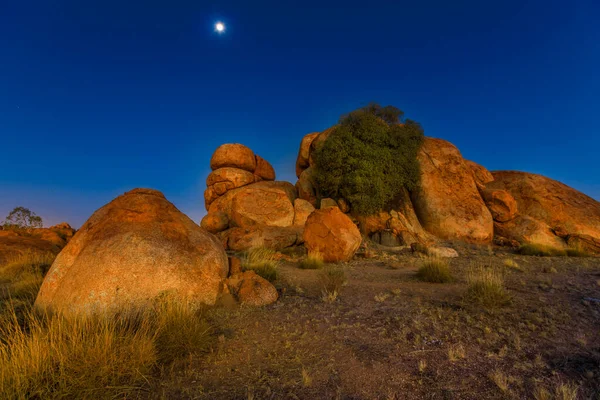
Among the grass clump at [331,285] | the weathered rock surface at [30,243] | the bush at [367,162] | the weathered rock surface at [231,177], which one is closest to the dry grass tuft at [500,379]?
the grass clump at [331,285]

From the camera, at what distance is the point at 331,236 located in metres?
13.5

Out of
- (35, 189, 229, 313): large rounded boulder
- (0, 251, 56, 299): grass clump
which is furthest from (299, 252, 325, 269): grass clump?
(0, 251, 56, 299): grass clump

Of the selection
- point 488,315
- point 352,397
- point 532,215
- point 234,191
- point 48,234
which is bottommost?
point 352,397

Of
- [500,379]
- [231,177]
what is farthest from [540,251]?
[231,177]

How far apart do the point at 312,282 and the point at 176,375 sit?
5514mm

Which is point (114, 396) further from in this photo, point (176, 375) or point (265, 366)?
point (265, 366)

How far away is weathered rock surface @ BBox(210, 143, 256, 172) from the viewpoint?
23.9 meters

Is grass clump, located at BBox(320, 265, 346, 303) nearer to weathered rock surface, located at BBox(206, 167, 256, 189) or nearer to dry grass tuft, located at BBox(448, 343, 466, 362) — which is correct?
dry grass tuft, located at BBox(448, 343, 466, 362)

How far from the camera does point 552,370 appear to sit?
12.6 feet

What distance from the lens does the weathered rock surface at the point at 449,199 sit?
20.6m

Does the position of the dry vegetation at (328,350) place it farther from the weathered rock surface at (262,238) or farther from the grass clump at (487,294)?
the weathered rock surface at (262,238)

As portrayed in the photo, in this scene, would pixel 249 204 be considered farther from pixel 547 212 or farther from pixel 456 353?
pixel 547 212

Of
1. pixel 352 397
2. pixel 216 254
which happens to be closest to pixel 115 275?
pixel 216 254

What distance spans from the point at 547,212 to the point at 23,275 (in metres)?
27.5
